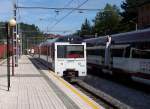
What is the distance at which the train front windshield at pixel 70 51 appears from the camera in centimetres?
2811

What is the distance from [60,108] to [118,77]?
48.1 feet

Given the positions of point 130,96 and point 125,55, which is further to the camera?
point 125,55

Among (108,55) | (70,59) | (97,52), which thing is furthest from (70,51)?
(97,52)

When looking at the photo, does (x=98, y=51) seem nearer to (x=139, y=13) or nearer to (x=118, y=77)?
(x=118, y=77)

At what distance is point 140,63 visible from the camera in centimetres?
2114

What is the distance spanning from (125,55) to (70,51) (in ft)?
15.2

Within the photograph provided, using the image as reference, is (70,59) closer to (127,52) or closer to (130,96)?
(127,52)

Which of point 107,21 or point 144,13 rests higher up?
point 107,21

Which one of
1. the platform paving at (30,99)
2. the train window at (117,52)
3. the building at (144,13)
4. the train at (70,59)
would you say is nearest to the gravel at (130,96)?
the train window at (117,52)

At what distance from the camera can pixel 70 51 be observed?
1112 inches

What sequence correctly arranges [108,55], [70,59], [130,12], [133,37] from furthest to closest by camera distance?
[130,12], [108,55], [70,59], [133,37]

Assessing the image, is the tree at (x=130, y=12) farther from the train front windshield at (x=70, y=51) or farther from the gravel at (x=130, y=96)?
the gravel at (x=130, y=96)

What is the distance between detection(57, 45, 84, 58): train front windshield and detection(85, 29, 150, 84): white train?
1.99 metres

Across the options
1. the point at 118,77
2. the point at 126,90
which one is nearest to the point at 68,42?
the point at 118,77
